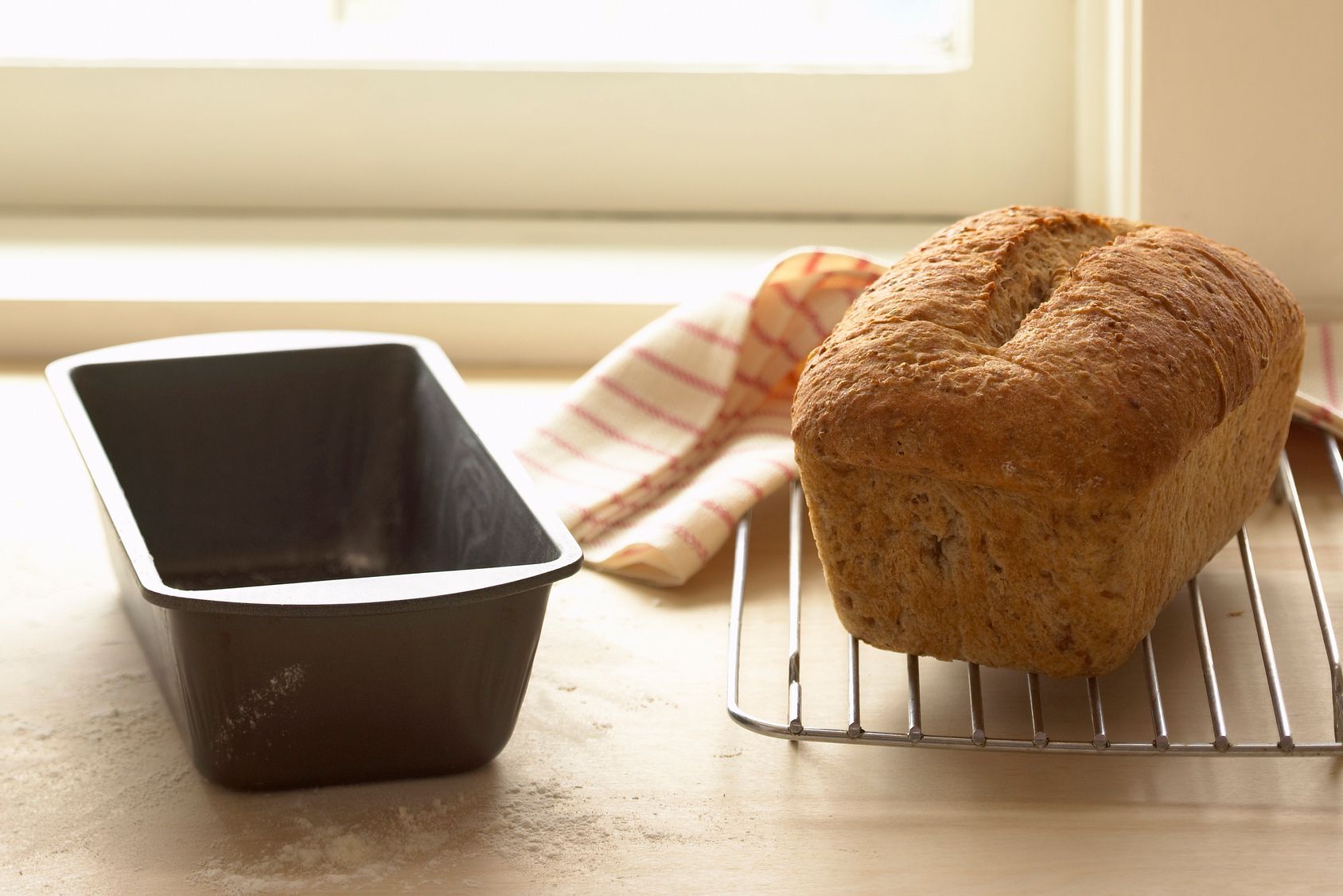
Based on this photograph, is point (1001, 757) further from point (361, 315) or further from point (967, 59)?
point (967, 59)

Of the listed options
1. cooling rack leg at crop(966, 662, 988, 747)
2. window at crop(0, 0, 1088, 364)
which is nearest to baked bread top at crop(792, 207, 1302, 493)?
cooling rack leg at crop(966, 662, 988, 747)

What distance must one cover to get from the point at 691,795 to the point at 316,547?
41 centimetres

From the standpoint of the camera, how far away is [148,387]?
1.01 meters

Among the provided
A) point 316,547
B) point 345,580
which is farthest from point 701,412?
point 345,580

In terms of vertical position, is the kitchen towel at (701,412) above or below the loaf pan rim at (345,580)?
below

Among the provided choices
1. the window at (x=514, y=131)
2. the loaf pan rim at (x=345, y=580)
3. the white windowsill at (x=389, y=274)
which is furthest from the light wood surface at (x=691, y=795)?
the window at (x=514, y=131)

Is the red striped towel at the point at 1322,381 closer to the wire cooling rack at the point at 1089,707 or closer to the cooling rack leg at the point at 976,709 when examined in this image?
the wire cooling rack at the point at 1089,707

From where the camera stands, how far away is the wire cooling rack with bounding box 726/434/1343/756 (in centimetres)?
72

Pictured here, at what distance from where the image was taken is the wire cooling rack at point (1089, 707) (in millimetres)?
724

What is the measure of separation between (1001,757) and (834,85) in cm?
93

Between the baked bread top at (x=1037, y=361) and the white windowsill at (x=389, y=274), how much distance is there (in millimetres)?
391

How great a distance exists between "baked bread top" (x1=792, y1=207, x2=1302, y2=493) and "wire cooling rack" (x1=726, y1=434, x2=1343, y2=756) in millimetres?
125

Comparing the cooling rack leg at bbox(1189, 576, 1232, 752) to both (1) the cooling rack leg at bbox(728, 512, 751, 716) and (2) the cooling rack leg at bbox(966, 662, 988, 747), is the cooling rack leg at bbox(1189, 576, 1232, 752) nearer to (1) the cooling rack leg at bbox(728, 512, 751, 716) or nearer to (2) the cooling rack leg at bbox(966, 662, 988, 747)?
(2) the cooling rack leg at bbox(966, 662, 988, 747)

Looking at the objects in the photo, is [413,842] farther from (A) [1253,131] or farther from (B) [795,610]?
(A) [1253,131]
